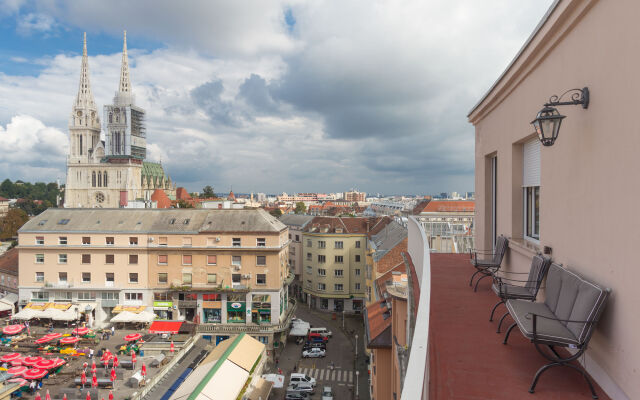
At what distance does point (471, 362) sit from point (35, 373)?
27.6 metres

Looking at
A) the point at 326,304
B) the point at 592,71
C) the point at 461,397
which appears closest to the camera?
the point at 461,397

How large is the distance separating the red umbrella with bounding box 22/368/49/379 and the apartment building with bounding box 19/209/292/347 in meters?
10.6

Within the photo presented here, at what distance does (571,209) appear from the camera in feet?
15.3

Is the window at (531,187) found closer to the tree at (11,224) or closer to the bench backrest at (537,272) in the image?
the bench backrest at (537,272)

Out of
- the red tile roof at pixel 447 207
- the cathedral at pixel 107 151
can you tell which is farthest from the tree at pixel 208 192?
the red tile roof at pixel 447 207

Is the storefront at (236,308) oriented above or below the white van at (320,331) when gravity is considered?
above

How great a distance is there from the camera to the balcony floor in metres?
3.54

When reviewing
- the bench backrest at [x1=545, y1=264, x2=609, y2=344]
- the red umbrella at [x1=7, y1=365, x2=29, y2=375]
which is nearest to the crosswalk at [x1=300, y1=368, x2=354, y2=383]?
the red umbrella at [x1=7, y1=365, x2=29, y2=375]

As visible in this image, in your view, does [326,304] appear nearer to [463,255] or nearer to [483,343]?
[463,255]

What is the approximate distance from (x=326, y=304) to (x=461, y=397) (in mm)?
45611

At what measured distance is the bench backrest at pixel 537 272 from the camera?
5.30 meters

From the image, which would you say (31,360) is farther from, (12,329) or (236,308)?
(236,308)

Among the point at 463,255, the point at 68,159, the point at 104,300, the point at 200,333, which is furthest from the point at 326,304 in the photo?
the point at 68,159

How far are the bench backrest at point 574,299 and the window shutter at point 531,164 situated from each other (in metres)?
2.12
